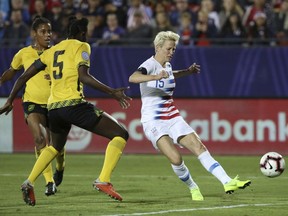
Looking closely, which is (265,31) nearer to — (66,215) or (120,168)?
(120,168)

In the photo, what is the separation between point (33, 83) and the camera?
13.0 meters

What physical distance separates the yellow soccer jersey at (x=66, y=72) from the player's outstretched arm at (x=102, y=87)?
0.22 metres

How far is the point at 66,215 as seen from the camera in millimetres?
10039

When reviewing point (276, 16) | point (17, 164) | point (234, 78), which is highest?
point (276, 16)

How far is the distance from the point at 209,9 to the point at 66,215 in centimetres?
1085

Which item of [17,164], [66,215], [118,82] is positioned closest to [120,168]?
[17,164]

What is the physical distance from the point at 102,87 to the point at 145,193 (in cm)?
224

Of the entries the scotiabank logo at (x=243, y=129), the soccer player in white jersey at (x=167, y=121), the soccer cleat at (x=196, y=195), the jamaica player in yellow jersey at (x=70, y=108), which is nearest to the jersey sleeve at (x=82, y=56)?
the jamaica player in yellow jersey at (x=70, y=108)

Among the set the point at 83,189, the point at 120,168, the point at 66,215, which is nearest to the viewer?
the point at 66,215

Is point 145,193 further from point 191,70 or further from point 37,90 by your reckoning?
point 37,90

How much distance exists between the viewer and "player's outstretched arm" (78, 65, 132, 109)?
10.6m

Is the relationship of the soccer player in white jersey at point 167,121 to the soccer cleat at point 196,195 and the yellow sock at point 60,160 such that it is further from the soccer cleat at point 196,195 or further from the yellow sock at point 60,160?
the yellow sock at point 60,160

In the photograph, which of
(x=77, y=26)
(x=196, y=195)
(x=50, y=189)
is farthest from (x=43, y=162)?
(x=196, y=195)

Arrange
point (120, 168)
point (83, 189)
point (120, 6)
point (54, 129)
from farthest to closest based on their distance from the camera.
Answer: point (120, 6) → point (120, 168) → point (83, 189) → point (54, 129)
